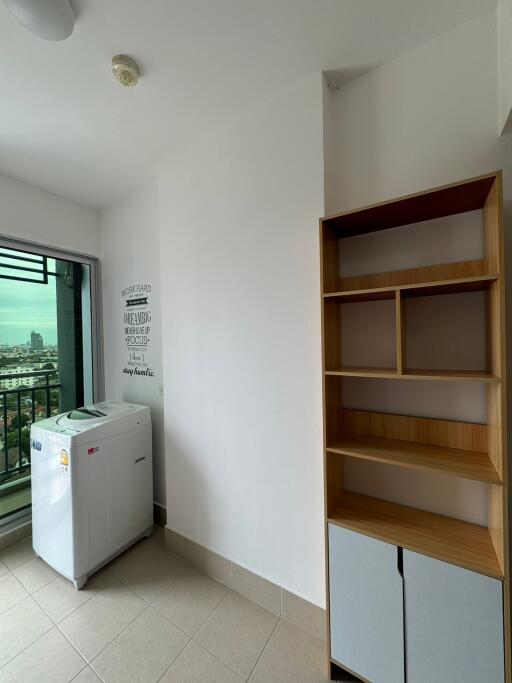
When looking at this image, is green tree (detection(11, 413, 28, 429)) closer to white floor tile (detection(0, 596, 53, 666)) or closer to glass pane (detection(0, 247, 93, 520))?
glass pane (detection(0, 247, 93, 520))

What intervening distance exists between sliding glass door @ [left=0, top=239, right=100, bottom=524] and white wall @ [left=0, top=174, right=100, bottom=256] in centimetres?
11

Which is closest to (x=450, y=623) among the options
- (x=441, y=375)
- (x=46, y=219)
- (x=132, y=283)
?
(x=441, y=375)

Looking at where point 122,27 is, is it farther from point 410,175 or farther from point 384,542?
point 384,542

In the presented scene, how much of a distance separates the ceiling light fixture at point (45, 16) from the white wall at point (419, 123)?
109 centimetres

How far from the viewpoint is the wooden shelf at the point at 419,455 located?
0.93 m

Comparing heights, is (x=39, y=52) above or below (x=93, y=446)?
above

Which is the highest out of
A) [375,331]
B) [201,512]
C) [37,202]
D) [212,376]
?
[37,202]

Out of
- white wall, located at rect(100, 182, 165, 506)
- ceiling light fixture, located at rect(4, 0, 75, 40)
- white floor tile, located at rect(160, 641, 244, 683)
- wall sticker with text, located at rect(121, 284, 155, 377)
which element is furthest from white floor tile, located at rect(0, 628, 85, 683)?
ceiling light fixture, located at rect(4, 0, 75, 40)

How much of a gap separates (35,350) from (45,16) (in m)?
2.09

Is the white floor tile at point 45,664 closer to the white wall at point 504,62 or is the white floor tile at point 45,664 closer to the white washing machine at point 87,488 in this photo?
the white washing machine at point 87,488

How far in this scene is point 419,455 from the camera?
3.49ft

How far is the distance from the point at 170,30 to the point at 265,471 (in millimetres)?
2002

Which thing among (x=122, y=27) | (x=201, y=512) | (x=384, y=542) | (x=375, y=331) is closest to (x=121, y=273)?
(x=122, y=27)

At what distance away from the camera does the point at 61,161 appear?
1902 millimetres
